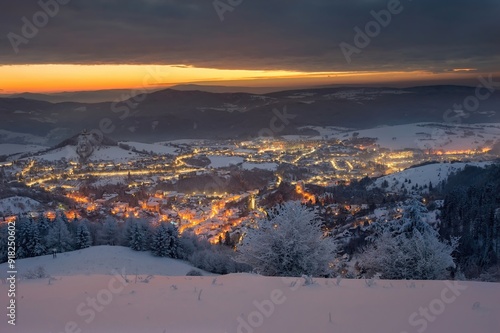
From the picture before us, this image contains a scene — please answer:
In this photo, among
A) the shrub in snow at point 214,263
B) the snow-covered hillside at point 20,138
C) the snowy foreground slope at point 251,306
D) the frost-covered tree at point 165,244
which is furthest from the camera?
the snow-covered hillside at point 20,138

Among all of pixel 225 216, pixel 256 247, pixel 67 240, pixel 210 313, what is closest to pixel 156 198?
pixel 225 216

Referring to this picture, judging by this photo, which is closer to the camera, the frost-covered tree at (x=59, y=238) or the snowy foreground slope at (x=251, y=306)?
the snowy foreground slope at (x=251, y=306)

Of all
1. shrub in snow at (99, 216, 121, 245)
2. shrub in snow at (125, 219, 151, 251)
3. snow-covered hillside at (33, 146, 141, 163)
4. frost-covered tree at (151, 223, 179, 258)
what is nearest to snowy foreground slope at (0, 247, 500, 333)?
frost-covered tree at (151, 223, 179, 258)

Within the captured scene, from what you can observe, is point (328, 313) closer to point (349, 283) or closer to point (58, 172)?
point (349, 283)

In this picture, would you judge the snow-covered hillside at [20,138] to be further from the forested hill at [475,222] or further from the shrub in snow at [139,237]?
the forested hill at [475,222]

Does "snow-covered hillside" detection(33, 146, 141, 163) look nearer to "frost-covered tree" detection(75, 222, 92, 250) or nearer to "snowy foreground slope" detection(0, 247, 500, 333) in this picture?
"frost-covered tree" detection(75, 222, 92, 250)

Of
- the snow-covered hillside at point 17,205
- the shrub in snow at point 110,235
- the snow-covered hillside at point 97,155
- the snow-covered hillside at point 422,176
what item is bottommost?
the snow-covered hillside at point 17,205

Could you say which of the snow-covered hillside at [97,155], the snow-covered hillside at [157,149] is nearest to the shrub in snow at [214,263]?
the snow-covered hillside at [97,155]
